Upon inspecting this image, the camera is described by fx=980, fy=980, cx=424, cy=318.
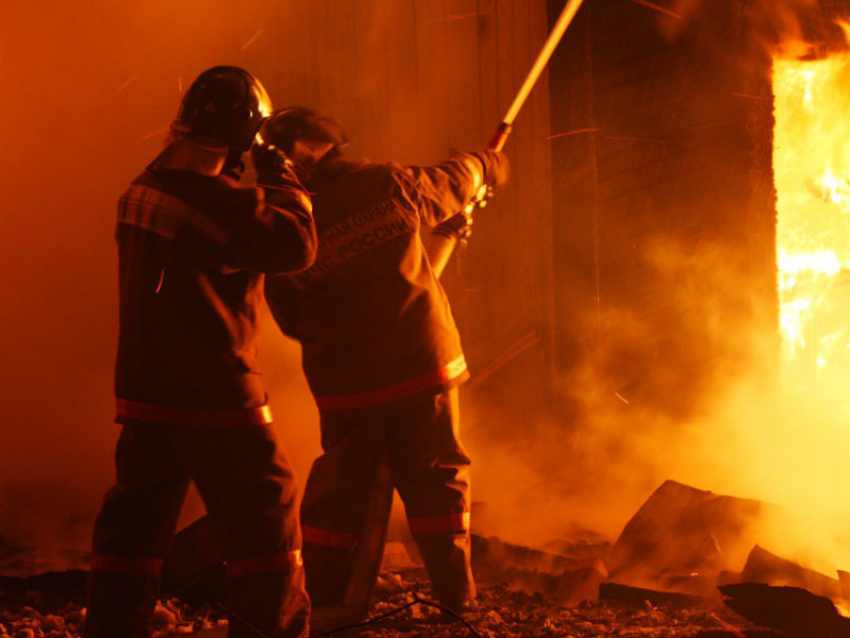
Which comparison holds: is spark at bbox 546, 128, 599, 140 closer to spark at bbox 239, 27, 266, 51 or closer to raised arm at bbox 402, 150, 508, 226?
raised arm at bbox 402, 150, 508, 226

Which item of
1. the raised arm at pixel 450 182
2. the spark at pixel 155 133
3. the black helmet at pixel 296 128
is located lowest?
the raised arm at pixel 450 182

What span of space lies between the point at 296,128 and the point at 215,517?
61.2 inches

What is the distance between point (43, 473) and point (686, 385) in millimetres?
3679

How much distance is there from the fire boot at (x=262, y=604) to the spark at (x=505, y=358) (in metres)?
3.22

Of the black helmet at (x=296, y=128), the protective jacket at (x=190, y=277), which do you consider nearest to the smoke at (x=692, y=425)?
the black helmet at (x=296, y=128)

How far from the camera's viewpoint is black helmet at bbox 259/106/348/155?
380 centimetres

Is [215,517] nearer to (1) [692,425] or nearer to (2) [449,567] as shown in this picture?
(2) [449,567]

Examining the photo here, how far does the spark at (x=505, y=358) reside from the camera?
20.3 feet

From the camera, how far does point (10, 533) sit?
5.21 meters

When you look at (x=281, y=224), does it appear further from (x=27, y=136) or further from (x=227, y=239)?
(x=27, y=136)

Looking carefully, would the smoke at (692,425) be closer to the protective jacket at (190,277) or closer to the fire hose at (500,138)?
the fire hose at (500,138)

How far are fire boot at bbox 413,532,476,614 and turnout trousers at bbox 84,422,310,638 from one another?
2.57ft

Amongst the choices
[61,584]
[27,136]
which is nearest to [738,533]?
[61,584]

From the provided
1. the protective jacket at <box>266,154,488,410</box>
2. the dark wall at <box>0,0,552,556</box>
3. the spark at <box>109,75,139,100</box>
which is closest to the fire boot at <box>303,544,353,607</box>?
the protective jacket at <box>266,154,488,410</box>
